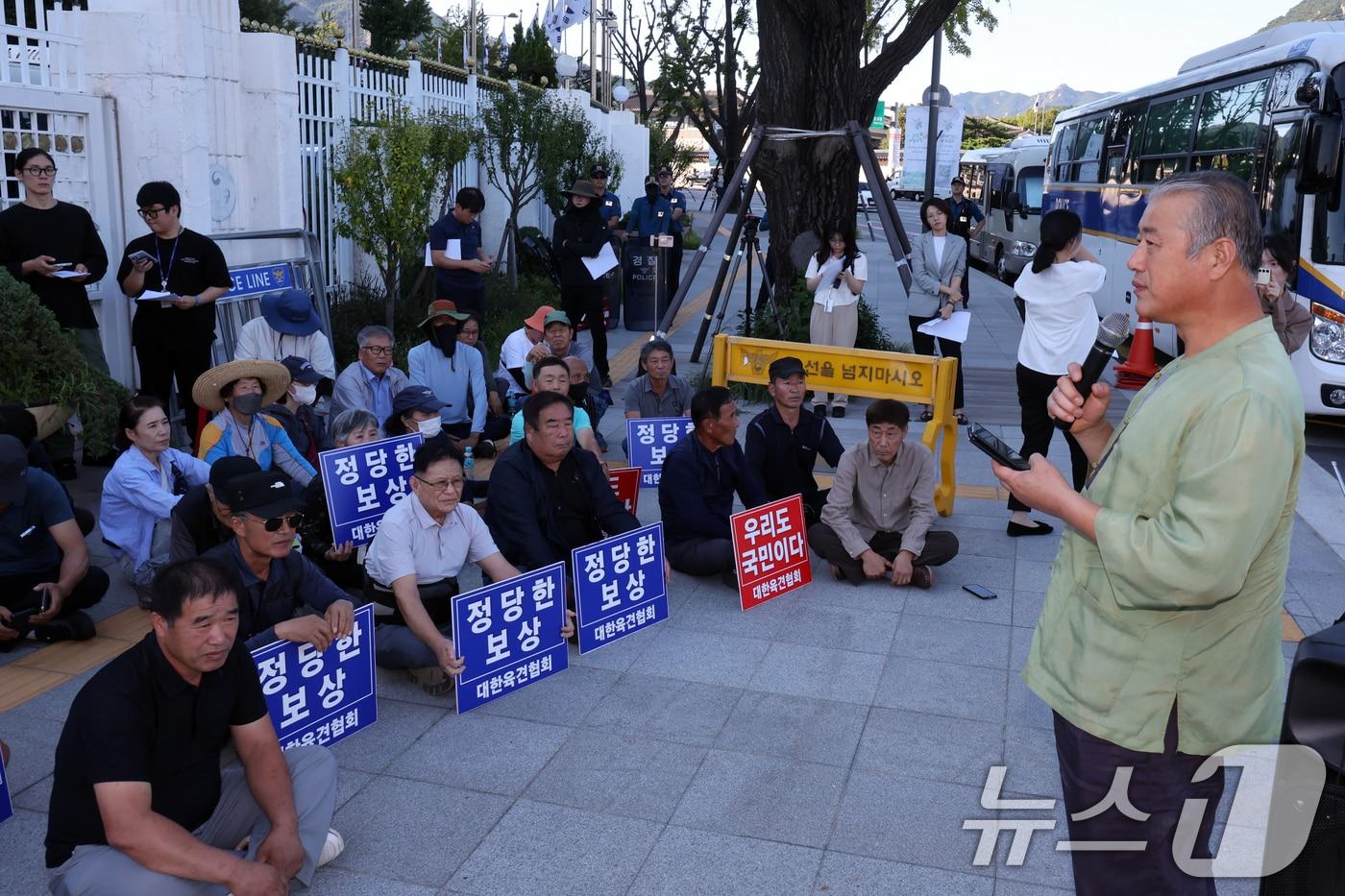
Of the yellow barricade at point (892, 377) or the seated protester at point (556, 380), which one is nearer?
the seated protester at point (556, 380)

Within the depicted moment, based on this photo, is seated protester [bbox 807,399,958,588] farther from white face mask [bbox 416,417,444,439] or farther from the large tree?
the large tree

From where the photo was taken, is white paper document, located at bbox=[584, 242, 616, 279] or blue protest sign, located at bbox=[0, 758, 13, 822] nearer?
blue protest sign, located at bbox=[0, 758, 13, 822]

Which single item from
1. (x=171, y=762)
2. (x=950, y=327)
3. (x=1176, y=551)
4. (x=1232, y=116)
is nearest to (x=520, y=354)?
(x=950, y=327)

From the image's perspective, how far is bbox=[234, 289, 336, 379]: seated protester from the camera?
25.8 ft

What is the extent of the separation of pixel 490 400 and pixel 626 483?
1888 mm

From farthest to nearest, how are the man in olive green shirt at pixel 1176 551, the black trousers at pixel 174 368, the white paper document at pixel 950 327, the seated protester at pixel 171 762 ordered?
the white paper document at pixel 950 327
the black trousers at pixel 174 368
the seated protester at pixel 171 762
the man in olive green shirt at pixel 1176 551

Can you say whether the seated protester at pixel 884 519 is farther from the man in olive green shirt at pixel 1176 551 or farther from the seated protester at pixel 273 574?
the man in olive green shirt at pixel 1176 551

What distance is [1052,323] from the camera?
7504 mm

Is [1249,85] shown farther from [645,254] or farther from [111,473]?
[111,473]

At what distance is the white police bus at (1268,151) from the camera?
10.3 m

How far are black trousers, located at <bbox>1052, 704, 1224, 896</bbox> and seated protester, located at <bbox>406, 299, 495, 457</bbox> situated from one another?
6.17 metres

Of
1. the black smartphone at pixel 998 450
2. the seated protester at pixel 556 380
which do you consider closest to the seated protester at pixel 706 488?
the seated protester at pixel 556 380

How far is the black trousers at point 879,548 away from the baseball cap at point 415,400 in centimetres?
237

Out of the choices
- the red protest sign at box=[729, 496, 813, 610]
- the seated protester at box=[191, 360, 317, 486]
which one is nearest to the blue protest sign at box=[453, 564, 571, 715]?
the red protest sign at box=[729, 496, 813, 610]
